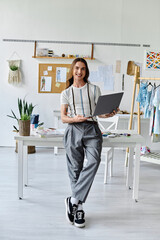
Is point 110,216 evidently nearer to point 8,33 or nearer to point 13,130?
point 13,130

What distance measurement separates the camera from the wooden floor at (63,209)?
2281 millimetres

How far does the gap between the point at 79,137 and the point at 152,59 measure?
2165mm

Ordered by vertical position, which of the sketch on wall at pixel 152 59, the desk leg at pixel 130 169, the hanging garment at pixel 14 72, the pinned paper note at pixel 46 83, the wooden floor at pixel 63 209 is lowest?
the wooden floor at pixel 63 209

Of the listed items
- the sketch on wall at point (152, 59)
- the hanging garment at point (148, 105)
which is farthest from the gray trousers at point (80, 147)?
the sketch on wall at point (152, 59)

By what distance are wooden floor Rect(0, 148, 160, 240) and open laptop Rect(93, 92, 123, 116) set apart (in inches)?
35.5

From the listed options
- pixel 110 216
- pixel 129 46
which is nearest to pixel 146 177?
pixel 110 216

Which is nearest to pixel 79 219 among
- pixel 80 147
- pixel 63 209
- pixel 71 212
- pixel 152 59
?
pixel 71 212

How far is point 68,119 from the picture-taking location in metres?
2.53

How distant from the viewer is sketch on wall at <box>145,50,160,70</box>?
4148 mm

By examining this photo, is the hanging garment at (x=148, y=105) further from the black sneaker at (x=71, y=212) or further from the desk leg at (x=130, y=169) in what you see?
the black sneaker at (x=71, y=212)

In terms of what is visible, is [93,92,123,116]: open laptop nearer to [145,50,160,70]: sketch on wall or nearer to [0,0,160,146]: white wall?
[145,50,160,70]: sketch on wall

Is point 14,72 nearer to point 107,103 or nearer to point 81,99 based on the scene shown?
point 81,99

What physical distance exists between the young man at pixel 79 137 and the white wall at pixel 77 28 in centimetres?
275

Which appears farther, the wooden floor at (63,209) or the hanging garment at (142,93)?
the hanging garment at (142,93)
